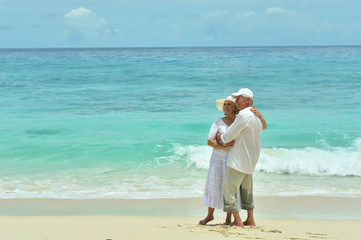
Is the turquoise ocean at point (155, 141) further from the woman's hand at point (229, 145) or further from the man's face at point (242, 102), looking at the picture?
the man's face at point (242, 102)

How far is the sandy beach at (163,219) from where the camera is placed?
521 centimetres

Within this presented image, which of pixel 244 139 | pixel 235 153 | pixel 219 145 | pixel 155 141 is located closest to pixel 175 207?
pixel 219 145

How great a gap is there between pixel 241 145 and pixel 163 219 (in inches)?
82.6

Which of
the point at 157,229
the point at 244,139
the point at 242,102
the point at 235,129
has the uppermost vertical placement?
the point at 242,102

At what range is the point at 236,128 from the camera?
5.09 meters

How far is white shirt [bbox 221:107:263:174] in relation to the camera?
201 inches

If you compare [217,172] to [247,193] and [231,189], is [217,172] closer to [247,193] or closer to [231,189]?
[231,189]

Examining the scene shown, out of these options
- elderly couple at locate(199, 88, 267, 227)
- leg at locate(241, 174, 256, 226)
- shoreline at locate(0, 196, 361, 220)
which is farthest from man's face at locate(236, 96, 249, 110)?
shoreline at locate(0, 196, 361, 220)

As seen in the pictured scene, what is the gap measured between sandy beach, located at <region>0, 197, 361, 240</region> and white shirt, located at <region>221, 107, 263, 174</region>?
75cm

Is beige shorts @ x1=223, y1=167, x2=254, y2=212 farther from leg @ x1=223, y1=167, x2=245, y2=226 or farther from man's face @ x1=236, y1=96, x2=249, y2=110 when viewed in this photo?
man's face @ x1=236, y1=96, x2=249, y2=110

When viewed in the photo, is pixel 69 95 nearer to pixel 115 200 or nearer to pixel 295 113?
pixel 295 113

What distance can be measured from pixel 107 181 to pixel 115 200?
1.60m

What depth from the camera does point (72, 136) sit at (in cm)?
1414

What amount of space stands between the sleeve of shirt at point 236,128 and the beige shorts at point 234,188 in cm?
38
